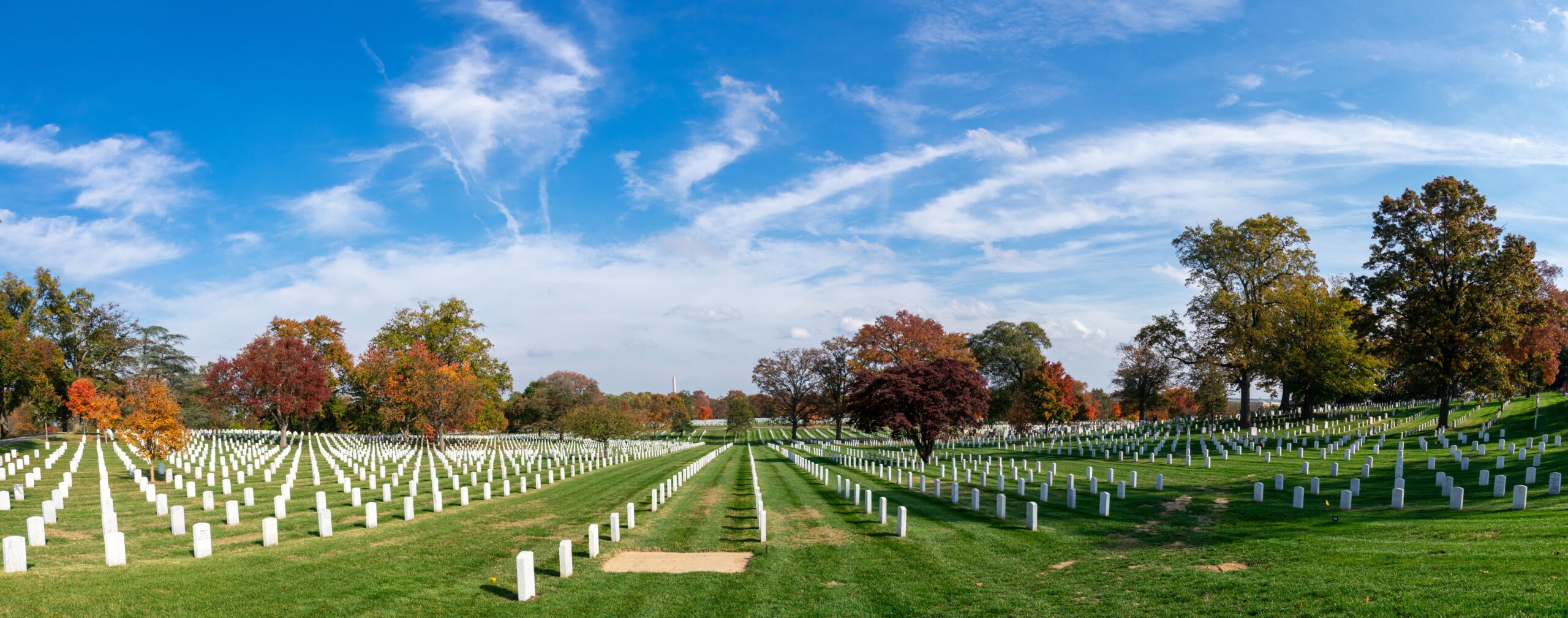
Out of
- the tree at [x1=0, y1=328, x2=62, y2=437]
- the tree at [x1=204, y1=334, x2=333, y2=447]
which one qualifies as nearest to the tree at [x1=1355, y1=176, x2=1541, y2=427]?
the tree at [x1=204, y1=334, x2=333, y2=447]

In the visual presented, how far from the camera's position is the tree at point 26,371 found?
47938 millimetres

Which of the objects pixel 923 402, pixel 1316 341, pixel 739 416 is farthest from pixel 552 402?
pixel 1316 341

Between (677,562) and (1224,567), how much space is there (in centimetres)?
913

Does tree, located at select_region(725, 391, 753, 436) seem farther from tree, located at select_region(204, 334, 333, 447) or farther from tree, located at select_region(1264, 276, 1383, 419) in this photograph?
tree, located at select_region(1264, 276, 1383, 419)

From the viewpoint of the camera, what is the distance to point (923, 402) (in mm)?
37312

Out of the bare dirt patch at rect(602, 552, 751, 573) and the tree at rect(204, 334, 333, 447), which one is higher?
the tree at rect(204, 334, 333, 447)

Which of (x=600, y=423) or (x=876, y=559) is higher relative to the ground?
(x=876, y=559)

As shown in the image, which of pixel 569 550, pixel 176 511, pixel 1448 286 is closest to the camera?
pixel 569 550

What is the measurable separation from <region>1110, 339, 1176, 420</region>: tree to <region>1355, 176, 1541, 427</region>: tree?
129ft

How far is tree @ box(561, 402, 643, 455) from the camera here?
68438 millimetres

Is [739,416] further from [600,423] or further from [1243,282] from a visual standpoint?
[1243,282]

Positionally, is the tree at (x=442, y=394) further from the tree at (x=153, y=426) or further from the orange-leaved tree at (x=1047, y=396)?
the orange-leaved tree at (x=1047, y=396)

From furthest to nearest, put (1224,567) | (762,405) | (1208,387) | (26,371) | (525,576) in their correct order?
(762,405) → (1208,387) → (26,371) → (1224,567) → (525,576)

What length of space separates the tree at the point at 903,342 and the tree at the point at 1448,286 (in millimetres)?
35727
